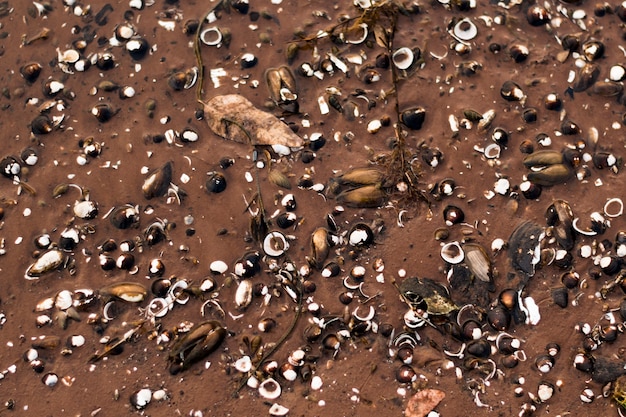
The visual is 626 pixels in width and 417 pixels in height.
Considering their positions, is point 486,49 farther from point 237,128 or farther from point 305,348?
point 305,348

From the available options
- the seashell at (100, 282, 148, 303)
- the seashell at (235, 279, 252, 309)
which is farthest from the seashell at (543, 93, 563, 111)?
the seashell at (100, 282, 148, 303)

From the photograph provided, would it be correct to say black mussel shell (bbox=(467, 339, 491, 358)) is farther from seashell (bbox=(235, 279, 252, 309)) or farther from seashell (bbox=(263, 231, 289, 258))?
seashell (bbox=(235, 279, 252, 309))

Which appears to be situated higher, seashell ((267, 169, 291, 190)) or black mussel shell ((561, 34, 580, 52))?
black mussel shell ((561, 34, 580, 52))

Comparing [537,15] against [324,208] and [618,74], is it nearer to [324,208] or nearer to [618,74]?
[618,74]

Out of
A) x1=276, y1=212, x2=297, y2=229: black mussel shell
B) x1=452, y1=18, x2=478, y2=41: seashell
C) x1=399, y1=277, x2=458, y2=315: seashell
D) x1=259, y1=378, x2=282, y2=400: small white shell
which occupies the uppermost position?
x1=452, y1=18, x2=478, y2=41: seashell

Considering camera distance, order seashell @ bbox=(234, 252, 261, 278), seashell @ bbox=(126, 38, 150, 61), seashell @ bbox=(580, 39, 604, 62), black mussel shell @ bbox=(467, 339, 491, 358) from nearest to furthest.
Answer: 1. black mussel shell @ bbox=(467, 339, 491, 358)
2. seashell @ bbox=(234, 252, 261, 278)
3. seashell @ bbox=(580, 39, 604, 62)
4. seashell @ bbox=(126, 38, 150, 61)

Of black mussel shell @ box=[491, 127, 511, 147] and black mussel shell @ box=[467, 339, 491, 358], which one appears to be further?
black mussel shell @ box=[491, 127, 511, 147]

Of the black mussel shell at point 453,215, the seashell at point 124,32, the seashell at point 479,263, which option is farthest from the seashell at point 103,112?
the seashell at point 479,263

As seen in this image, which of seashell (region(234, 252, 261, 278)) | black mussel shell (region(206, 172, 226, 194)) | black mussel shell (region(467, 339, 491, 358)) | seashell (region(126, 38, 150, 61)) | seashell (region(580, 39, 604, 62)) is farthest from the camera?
seashell (region(126, 38, 150, 61))
